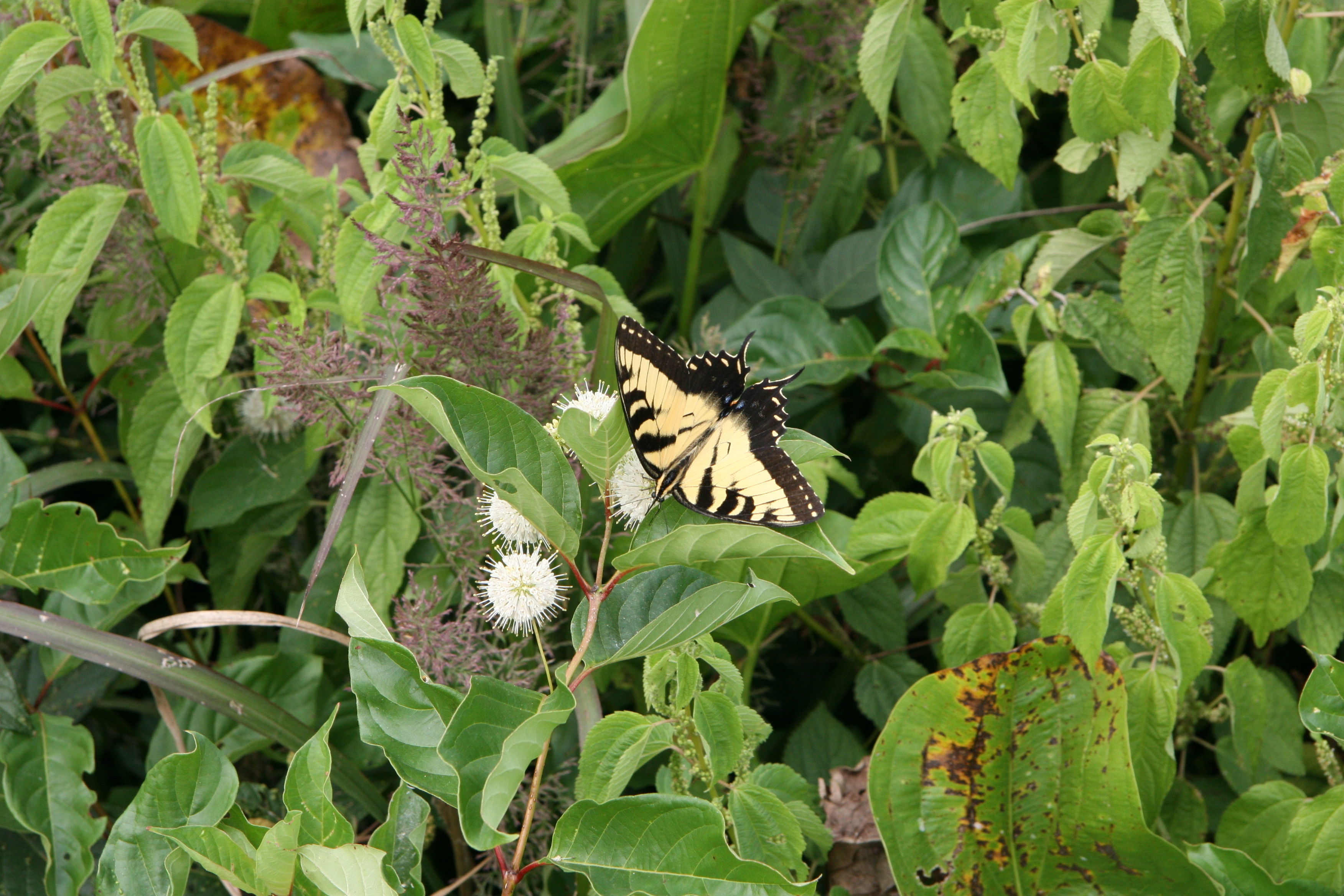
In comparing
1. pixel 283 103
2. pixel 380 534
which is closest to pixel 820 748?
pixel 380 534

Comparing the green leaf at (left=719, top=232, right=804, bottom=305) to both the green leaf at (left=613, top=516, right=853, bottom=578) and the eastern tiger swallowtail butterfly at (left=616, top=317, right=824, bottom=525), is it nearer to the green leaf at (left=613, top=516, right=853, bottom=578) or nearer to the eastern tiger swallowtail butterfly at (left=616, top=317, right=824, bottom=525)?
the eastern tiger swallowtail butterfly at (left=616, top=317, right=824, bottom=525)

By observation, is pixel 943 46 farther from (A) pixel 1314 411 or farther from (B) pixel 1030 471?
(A) pixel 1314 411

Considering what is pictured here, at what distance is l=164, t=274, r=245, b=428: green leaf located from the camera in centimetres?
96

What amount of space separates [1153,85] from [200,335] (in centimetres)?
87

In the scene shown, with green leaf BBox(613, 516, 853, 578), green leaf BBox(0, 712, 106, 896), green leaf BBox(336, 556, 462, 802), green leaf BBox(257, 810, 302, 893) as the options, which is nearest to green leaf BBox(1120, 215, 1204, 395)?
green leaf BBox(613, 516, 853, 578)

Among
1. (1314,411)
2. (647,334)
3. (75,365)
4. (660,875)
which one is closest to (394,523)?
(647,334)

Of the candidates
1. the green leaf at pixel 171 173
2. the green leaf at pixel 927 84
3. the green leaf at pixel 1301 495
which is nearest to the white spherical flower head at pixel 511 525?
the green leaf at pixel 171 173

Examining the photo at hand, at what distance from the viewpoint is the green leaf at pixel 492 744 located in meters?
0.53

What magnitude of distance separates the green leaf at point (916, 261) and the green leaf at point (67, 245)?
0.81m

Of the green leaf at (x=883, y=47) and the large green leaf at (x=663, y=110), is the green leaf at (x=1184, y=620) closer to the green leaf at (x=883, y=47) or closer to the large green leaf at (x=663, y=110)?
the green leaf at (x=883, y=47)

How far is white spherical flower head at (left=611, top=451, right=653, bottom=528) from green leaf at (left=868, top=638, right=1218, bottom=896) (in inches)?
10.8

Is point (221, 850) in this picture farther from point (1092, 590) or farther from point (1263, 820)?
point (1263, 820)

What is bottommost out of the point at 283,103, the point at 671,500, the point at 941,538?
the point at 941,538

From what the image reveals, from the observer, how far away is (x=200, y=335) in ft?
3.19
